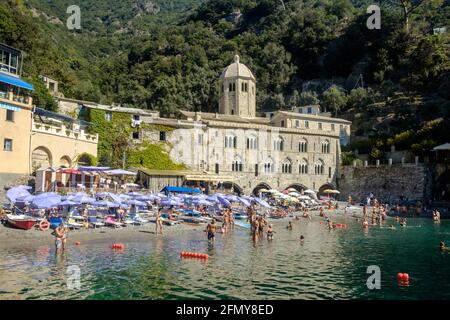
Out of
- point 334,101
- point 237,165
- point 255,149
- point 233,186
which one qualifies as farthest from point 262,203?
point 334,101

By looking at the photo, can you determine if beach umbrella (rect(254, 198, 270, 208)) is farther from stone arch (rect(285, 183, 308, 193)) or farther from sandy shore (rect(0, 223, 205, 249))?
stone arch (rect(285, 183, 308, 193))

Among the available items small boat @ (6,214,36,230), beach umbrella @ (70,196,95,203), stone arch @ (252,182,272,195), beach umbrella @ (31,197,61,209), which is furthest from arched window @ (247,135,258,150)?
small boat @ (6,214,36,230)

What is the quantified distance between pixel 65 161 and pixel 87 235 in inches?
610

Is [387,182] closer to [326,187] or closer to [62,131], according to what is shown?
[326,187]

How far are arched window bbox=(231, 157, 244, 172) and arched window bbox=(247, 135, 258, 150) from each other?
213cm

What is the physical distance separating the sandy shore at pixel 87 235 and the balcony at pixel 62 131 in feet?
41.5

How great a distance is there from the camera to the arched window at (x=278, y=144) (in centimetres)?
5694

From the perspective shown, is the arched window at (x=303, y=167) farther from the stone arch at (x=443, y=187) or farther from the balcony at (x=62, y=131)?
the balcony at (x=62, y=131)

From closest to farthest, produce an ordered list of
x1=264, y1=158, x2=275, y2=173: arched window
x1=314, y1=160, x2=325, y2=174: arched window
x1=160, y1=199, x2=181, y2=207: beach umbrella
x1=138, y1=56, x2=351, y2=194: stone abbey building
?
x1=160, y1=199, x2=181, y2=207: beach umbrella, x1=138, y1=56, x2=351, y2=194: stone abbey building, x1=264, y1=158, x2=275, y2=173: arched window, x1=314, y1=160, x2=325, y2=174: arched window

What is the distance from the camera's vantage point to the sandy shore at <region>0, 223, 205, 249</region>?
911 inches

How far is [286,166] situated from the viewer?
5769 centimetres

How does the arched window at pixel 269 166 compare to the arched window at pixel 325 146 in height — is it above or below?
below

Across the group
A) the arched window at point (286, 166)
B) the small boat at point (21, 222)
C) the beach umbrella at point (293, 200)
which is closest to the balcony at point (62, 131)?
the small boat at point (21, 222)
